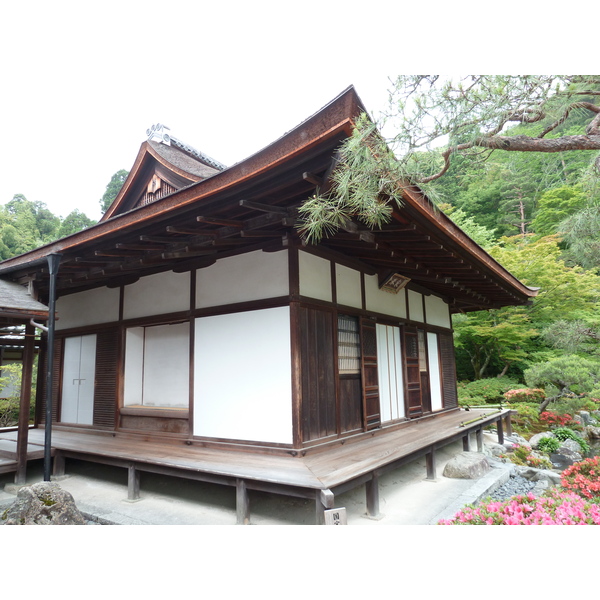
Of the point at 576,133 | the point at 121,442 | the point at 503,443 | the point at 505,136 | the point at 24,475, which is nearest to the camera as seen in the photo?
the point at 505,136

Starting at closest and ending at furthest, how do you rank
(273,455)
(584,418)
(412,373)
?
(273,455) < (412,373) < (584,418)

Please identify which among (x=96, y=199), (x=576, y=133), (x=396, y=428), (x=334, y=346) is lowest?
(x=396, y=428)

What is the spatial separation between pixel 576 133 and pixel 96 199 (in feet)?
88.6

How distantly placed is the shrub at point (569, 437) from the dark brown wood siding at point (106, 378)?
24.8ft

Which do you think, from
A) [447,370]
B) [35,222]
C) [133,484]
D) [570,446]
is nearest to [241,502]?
[133,484]

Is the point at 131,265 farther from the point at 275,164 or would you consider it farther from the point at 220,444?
the point at 275,164

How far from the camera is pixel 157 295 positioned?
5.34 m

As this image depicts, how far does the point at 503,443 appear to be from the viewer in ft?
24.0

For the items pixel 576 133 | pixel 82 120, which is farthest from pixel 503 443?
pixel 82 120

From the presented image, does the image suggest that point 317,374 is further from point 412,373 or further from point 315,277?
point 412,373

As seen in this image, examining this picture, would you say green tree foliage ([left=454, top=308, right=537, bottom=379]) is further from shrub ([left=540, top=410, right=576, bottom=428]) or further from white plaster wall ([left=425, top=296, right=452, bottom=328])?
white plaster wall ([left=425, top=296, right=452, bottom=328])

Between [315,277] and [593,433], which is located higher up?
[315,277]

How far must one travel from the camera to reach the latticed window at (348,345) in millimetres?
4824

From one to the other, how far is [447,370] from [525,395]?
10.2 ft
